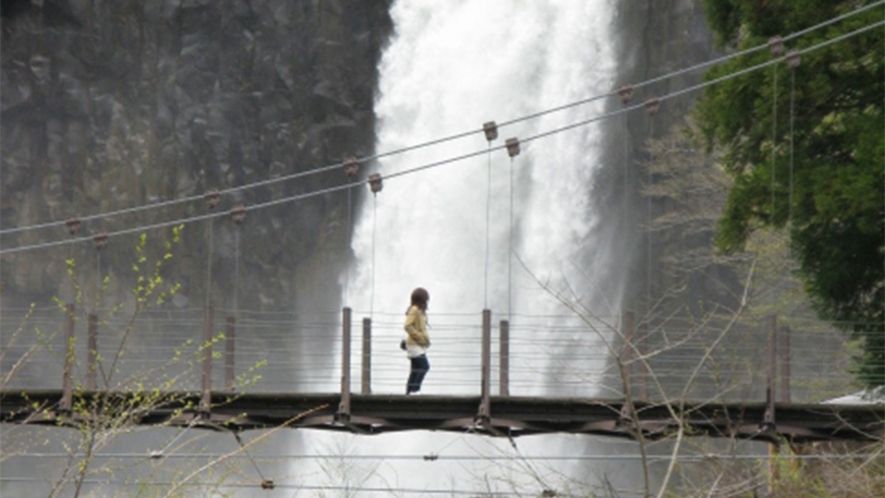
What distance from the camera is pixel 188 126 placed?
27.4 meters

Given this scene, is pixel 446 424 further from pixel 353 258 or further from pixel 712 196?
pixel 353 258

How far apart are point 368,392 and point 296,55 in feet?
48.9

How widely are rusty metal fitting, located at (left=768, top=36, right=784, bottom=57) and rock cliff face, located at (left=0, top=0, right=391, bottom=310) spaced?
13.1 m

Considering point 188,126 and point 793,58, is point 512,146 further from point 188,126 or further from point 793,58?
point 188,126

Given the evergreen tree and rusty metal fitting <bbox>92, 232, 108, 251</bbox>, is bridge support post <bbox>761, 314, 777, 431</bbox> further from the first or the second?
rusty metal fitting <bbox>92, 232, 108, 251</bbox>

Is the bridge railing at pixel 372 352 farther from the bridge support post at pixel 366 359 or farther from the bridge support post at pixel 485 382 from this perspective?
the bridge support post at pixel 366 359

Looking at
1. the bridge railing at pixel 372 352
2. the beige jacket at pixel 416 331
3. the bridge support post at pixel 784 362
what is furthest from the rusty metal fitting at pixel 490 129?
the bridge railing at pixel 372 352

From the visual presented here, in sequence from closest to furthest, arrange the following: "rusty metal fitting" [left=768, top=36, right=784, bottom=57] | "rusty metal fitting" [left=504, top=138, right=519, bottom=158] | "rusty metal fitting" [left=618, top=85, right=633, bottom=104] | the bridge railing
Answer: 1. "rusty metal fitting" [left=768, top=36, right=784, bottom=57]
2. "rusty metal fitting" [left=618, top=85, right=633, bottom=104]
3. "rusty metal fitting" [left=504, top=138, right=519, bottom=158]
4. the bridge railing

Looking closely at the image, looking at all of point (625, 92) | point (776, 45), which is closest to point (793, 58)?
point (776, 45)

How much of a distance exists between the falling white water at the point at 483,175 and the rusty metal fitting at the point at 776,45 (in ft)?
33.3

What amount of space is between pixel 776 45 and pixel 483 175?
11.7 meters

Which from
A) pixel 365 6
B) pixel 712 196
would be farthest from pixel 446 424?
pixel 365 6

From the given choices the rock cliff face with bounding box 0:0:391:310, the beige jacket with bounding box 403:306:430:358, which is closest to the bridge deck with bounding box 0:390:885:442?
the beige jacket with bounding box 403:306:430:358

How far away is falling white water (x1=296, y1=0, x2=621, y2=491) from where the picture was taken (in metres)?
24.7
